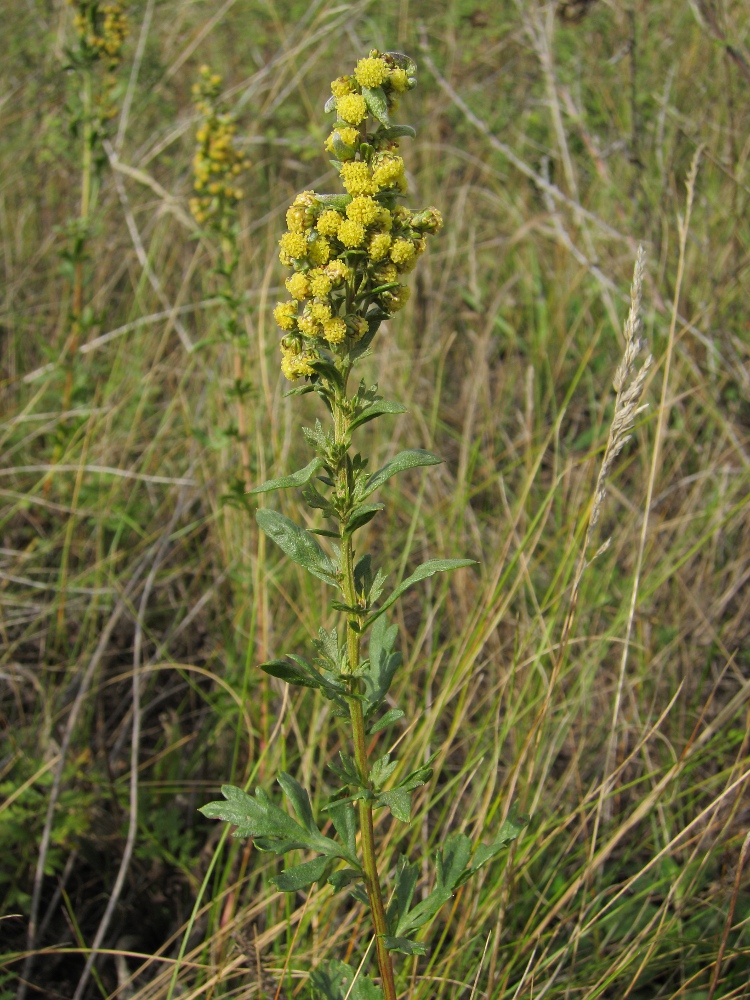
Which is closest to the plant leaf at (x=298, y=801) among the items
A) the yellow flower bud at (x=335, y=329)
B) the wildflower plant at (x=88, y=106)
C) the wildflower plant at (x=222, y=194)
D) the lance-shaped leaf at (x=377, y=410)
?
the lance-shaped leaf at (x=377, y=410)

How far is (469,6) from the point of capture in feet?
16.1

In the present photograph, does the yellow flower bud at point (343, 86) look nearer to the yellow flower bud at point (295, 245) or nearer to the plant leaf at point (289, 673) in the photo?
the yellow flower bud at point (295, 245)

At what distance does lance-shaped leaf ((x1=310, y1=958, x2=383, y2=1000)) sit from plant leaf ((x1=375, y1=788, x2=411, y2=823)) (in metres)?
0.36

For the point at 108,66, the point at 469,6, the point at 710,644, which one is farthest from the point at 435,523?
the point at 469,6

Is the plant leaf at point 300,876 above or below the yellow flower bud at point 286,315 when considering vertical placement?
below

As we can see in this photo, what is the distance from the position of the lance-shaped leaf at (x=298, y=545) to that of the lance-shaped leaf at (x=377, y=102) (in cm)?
66

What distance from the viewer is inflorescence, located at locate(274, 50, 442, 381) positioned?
4.15 feet

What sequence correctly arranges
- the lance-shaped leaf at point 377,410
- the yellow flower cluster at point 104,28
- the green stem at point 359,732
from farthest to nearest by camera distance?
the yellow flower cluster at point 104,28 → the green stem at point 359,732 → the lance-shaped leaf at point 377,410

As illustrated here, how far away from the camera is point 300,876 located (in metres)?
1.29

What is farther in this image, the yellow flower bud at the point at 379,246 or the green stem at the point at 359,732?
the green stem at the point at 359,732

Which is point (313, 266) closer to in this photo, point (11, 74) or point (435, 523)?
point (435, 523)

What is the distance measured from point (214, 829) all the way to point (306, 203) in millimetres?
1825

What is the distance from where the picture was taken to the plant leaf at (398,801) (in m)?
1.27

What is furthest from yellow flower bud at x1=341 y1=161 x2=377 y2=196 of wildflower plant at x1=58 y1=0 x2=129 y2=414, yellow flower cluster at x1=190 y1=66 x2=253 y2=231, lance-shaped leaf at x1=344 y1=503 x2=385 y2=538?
wildflower plant at x1=58 y1=0 x2=129 y2=414
